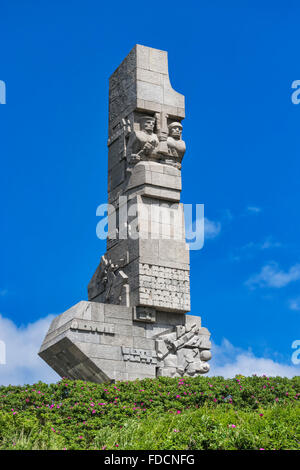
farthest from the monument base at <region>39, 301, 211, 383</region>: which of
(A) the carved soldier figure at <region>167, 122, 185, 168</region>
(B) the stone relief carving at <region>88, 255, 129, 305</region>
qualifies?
(A) the carved soldier figure at <region>167, 122, 185, 168</region>

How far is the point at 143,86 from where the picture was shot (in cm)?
2083

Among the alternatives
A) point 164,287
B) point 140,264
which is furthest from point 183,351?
point 140,264

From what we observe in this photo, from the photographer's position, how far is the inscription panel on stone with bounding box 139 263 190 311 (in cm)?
1877

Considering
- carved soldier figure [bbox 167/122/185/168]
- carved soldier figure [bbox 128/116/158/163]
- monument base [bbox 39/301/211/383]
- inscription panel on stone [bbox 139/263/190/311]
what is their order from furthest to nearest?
carved soldier figure [bbox 167/122/185/168]
carved soldier figure [bbox 128/116/158/163]
inscription panel on stone [bbox 139/263/190/311]
monument base [bbox 39/301/211/383]

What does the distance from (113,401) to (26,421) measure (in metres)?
2.92

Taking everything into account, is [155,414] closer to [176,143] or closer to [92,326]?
[92,326]

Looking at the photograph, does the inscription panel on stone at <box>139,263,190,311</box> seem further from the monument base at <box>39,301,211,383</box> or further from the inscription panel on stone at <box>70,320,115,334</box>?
the inscription panel on stone at <box>70,320,115,334</box>

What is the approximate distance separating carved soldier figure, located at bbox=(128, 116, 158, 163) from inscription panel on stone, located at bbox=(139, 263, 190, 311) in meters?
3.26

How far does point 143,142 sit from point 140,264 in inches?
139

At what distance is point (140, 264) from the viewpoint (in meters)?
18.9

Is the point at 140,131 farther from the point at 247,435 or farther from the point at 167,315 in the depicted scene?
the point at 247,435

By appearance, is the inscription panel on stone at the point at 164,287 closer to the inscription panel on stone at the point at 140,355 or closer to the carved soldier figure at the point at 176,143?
the inscription panel on stone at the point at 140,355

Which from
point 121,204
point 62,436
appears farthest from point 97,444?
point 121,204
